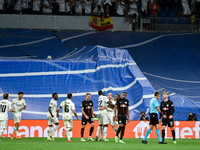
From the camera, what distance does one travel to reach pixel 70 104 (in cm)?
1323

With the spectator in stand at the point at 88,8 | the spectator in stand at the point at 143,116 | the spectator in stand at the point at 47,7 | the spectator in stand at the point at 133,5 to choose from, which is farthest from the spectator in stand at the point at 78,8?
the spectator in stand at the point at 143,116

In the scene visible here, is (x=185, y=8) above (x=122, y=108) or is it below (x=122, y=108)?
above

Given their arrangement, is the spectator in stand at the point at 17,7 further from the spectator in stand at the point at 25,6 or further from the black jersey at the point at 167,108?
the black jersey at the point at 167,108

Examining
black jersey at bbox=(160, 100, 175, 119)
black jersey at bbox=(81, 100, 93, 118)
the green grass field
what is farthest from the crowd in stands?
the green grass field

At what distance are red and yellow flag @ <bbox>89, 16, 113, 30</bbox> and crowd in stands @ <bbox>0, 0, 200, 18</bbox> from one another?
16.4 inches

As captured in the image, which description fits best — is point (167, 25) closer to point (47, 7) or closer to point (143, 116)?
point (47, 7)

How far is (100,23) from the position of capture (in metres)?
25.7

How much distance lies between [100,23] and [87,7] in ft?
5.08

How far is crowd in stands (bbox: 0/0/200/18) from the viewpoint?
25.4 m

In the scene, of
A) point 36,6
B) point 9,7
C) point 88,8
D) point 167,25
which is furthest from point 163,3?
point 9,7

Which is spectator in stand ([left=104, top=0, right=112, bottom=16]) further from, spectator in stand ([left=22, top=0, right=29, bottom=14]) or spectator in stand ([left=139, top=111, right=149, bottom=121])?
spectator in stand ([left=139, top=111, right=149, bottom=121])

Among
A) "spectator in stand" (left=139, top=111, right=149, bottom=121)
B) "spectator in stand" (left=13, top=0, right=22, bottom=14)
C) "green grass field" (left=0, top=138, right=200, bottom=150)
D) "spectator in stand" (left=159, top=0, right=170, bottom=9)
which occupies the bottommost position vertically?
"spectator in stand" (left=139, top=111, right=149, bottom=121)

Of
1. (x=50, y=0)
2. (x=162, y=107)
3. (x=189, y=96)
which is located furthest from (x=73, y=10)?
(x=162, y=107)

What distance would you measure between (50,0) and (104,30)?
4468 mm
